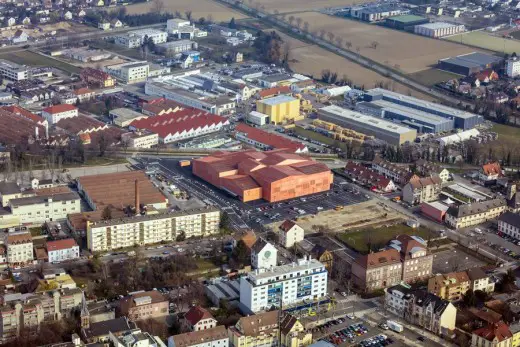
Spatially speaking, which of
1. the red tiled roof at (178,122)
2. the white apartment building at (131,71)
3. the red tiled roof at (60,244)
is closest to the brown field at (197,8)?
the white apartment building at (131,71)

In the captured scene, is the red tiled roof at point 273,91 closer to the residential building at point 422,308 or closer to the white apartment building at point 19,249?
the white apartment building at point 19,249

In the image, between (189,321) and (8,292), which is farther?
(8,292)

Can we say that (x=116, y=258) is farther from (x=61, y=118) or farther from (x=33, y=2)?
(x=33, y=2)

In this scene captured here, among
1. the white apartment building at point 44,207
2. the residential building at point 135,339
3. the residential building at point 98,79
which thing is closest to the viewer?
the residential building at point 135,339

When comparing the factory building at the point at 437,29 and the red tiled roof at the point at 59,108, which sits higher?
the factory building at the point at 437,29

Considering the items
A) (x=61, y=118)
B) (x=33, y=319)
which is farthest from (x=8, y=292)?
(x=61, y=118)

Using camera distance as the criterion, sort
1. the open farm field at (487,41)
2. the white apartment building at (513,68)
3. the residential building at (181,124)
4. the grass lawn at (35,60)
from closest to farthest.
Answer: the residential building at (181,124), the grass lawn at (35,60), the white apartment building at (513,68), the open farm field at (487,41)

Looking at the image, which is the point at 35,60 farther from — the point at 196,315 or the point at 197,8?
the point at 196,315

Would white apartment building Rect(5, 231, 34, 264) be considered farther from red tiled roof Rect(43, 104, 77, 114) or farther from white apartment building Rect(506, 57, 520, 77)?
white apartment building Rect(506, 57, 520, 77)
